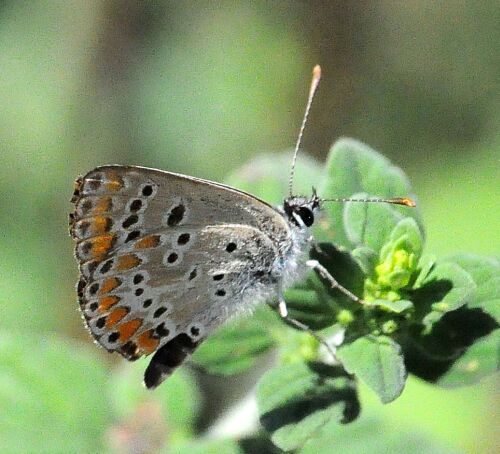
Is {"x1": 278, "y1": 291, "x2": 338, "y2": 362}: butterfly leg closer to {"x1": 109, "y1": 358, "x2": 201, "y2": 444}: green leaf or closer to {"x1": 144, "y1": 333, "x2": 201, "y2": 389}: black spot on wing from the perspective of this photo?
→ {"x1": 144, "y1": 333, "x2": 201, "y2": 389}: black spot on wing

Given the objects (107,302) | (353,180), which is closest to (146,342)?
(107,302)

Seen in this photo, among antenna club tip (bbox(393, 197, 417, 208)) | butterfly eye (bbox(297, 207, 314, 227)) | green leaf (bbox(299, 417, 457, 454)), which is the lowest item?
green leaf (bbox(299, 417, 457, 454))

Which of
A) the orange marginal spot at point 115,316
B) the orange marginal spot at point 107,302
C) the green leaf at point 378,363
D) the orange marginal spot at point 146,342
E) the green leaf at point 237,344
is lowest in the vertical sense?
the green leaf at point 237,344

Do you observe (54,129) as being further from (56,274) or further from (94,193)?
(94,193)

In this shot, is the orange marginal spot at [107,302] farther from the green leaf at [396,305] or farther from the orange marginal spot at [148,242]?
the green leaf at [396,305]

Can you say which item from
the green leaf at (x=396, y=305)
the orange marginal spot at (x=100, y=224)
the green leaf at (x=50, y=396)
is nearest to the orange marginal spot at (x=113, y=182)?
the orange marginal spot at (x=100, y=224)

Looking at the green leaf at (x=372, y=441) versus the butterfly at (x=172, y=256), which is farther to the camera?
A: the green leaf at (x=372, y=441)

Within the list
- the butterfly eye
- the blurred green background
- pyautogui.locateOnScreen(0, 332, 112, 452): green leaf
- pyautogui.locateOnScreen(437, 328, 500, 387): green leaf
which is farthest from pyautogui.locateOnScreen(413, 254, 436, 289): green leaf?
the blurred green background

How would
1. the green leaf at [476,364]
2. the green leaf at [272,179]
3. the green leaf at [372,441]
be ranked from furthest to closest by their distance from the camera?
1. the green leaf at [272,179]
2. the green leaf at [372,441]
3. the green leaf at [476,364]
